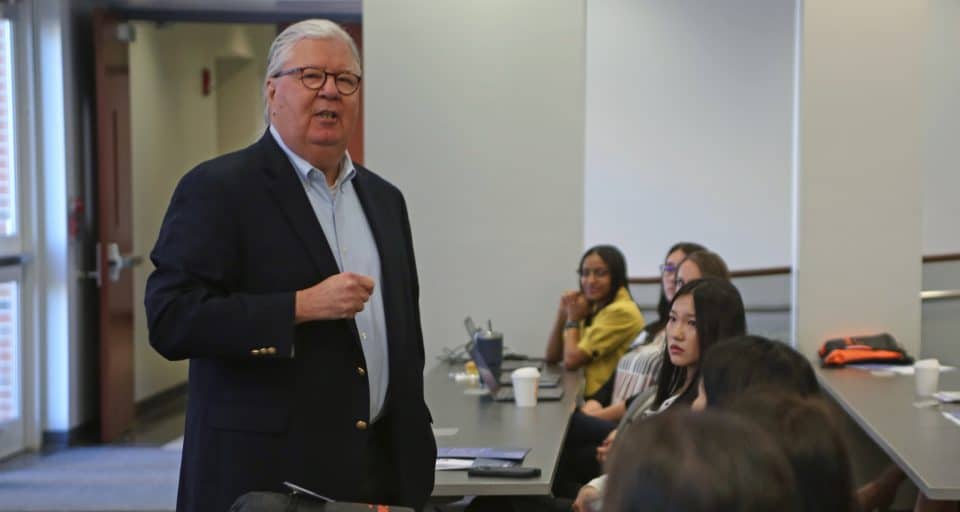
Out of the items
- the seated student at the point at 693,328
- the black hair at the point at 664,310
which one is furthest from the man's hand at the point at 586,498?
the black hair at the point at 664,310

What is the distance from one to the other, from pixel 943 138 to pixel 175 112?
17.2 feet

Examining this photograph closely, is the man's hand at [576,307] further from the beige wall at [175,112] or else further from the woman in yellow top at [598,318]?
the beige wall at [175,112]

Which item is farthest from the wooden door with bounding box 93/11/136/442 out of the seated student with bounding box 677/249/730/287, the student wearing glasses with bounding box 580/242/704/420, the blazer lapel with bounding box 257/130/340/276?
the blazer lapel with bounding box 257/130/340/276

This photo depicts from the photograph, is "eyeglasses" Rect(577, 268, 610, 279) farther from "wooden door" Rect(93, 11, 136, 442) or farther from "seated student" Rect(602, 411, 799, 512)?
"seated student" Rect(602, 411, 799, 512)

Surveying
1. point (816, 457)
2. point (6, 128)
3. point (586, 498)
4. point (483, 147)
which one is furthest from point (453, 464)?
point (6, 128)

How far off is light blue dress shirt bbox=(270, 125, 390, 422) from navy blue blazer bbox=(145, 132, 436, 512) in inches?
1.8

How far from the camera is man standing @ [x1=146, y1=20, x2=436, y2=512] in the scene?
201 cm

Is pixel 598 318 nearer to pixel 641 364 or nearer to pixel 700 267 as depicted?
pixel 641 364

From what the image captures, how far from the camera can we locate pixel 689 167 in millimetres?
7605

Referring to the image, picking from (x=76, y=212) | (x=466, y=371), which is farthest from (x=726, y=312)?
(x=76, y=212)

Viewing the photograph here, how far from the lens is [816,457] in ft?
5.09

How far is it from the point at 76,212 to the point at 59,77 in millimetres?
775

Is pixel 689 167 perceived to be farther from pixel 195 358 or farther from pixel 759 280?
pixel 195 358

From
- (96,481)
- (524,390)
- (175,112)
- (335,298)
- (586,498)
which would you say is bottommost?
(96,481)
